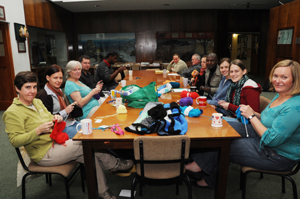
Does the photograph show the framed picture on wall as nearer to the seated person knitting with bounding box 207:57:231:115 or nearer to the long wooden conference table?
the seated person knitting with bounding box 207:57:231:115

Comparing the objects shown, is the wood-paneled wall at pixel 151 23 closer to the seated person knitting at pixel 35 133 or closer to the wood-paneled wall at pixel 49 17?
the wood-paneled wall at pixel 49 17

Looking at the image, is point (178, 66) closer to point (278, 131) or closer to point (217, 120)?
point (217, 120)

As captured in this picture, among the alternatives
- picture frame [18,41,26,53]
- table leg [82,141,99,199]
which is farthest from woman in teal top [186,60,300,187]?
picture frame [18,41,26,53]

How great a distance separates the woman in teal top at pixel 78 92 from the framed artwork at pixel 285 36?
5.71m

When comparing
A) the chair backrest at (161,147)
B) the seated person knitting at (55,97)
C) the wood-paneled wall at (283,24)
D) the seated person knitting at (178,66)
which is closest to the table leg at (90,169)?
the chair backrest at (161,147)

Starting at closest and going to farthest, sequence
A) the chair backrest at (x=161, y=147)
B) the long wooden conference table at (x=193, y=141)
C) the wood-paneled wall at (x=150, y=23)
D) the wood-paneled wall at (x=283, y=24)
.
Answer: the chair backrest at (x=161, y=147), the long wooden conference table at (x=193, y=141), the wood-paneled wall at (x=283, y=24), the wood-paneled wall at (x=150, y=23)

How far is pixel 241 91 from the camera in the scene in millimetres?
2502

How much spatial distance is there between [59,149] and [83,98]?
1.02m

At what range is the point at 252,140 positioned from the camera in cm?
203

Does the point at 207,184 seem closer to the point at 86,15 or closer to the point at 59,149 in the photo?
the point at 59,149

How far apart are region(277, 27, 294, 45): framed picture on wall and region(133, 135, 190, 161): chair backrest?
6041mm

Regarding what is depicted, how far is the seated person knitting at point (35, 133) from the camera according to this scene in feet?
5.66

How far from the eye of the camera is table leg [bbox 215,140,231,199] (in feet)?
5.76

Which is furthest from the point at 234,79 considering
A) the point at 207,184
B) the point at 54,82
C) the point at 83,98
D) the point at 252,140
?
the point at 54,82
